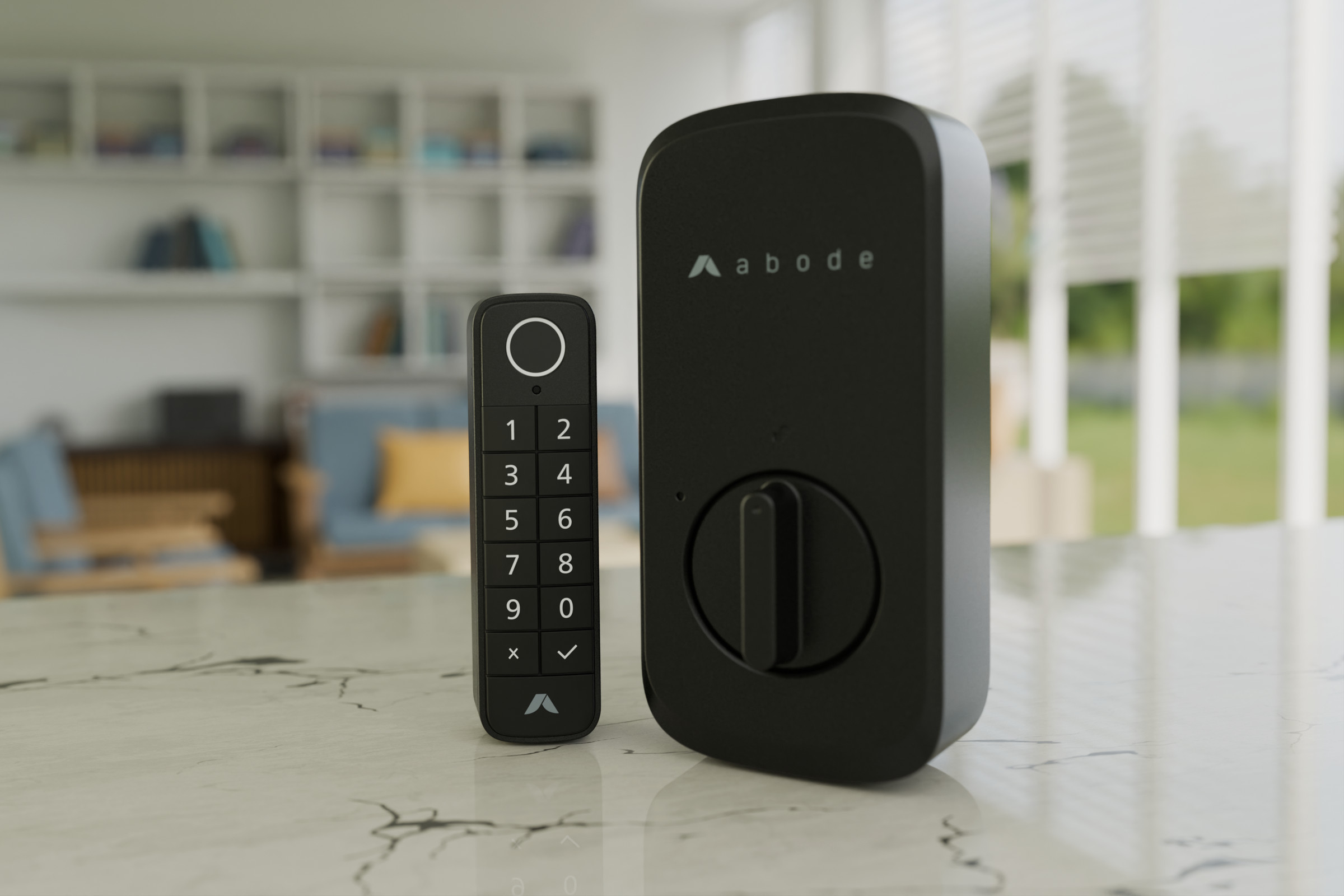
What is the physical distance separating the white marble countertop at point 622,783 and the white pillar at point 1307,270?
8.64ft

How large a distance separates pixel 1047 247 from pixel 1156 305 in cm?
47

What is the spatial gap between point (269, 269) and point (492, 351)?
5026mm

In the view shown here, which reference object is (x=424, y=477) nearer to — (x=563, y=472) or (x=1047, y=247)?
(x=1047, y=247)

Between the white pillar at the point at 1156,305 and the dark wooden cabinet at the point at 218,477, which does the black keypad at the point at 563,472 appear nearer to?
the white pillar at the point at 1156,305

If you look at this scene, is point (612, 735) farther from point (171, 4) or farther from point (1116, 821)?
point (171, 4)

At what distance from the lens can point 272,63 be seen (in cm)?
514

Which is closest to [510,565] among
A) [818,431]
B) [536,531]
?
[536,531]

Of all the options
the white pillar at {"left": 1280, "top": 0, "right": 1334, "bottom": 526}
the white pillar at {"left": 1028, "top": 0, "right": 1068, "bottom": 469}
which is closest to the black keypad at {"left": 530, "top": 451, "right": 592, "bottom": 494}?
the white pillar at {"left": 1280, "top": 0, "right": 1334, "bottom": 526}

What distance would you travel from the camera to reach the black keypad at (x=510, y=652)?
492mm

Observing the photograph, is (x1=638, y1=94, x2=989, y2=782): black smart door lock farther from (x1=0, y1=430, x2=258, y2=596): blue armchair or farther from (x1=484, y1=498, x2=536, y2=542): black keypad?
(x1=0, y1=430, x2=258, y2=596): blue armchair

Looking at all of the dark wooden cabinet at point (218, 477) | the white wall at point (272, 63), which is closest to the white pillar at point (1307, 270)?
the white wall at point (272, 63)

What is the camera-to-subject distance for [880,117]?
42cm

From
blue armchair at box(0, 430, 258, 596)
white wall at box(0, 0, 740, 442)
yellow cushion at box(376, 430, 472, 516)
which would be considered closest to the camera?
blue armchair at box(0, 430, 258, 596)

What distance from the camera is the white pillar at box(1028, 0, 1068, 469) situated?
12.4 feet
